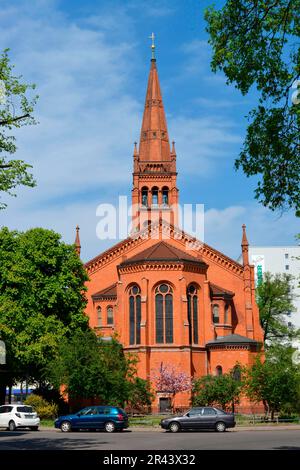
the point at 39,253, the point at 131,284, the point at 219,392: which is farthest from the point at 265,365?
the point at 39,253

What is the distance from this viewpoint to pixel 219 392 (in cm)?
3875

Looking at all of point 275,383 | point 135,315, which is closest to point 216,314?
point 135,315

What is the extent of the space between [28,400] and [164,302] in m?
13.9

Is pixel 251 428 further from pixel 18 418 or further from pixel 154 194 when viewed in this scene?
pixel 154 194

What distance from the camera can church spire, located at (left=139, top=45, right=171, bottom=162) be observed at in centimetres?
6944

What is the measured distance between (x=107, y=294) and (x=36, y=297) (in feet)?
41.3

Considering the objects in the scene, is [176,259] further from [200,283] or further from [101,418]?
[101,418]

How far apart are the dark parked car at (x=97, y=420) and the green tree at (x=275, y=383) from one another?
454 inches

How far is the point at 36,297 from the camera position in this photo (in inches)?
1671

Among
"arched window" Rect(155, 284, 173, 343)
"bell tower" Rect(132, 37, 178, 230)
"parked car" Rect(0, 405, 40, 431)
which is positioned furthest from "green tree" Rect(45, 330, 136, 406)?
"bell tower" Rect(132, 37, 178, 230)

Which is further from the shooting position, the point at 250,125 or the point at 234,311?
the point at 234,311

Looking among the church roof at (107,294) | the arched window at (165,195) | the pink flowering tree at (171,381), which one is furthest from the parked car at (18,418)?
the arched window at (165,195)

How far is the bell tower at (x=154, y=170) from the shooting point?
67.6 m

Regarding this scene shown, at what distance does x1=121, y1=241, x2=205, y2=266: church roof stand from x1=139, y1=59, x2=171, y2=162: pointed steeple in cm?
2051
